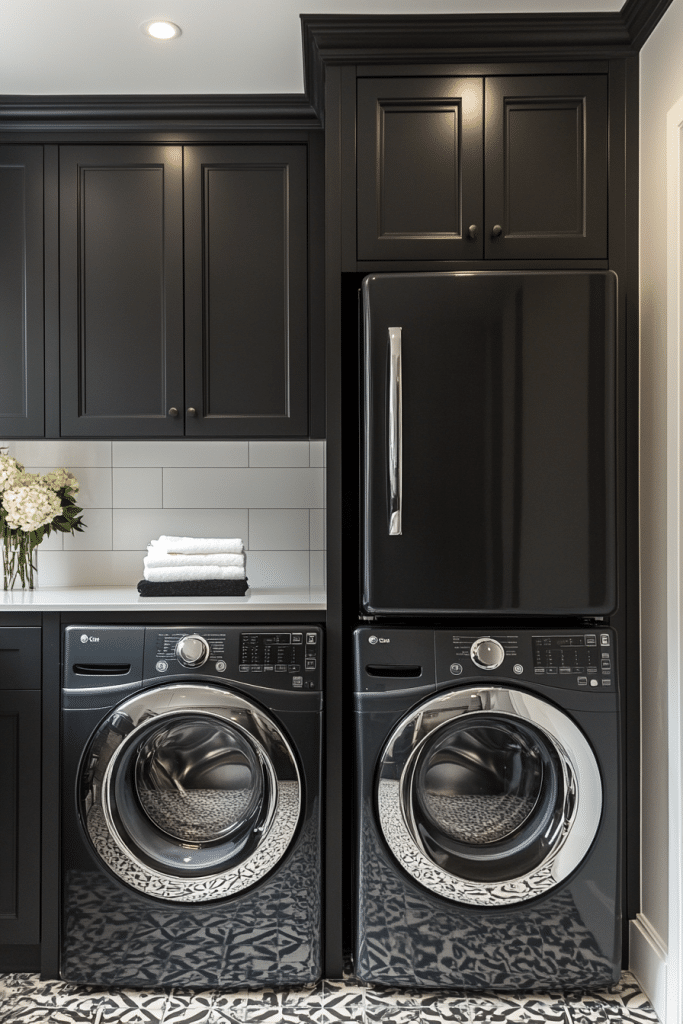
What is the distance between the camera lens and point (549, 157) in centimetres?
202

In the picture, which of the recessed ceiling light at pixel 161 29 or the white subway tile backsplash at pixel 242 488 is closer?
the recessed ceiling light at pixel 161 29

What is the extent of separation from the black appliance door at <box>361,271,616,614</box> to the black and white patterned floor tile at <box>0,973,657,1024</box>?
41.7 inches

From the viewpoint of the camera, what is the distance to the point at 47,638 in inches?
81.1

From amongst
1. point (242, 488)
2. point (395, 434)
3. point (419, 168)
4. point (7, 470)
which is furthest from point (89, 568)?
point (419, 168)

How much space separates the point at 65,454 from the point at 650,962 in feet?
8.05

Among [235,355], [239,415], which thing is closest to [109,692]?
[239,415]

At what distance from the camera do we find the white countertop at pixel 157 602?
2.04 meters

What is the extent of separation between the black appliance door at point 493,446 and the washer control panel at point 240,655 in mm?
386

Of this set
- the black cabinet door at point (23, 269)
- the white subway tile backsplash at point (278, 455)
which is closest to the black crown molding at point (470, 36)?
the black cabinet door at point (23, 269)

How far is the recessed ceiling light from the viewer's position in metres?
1.97

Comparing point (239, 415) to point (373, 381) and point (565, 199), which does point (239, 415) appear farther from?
point (565, 199)

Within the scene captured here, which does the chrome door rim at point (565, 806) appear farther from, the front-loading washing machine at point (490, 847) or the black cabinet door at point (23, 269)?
the black cabinet door at point (23, 269)

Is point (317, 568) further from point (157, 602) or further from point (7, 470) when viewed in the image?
point (7, 470)

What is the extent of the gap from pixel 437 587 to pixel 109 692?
94cm
